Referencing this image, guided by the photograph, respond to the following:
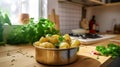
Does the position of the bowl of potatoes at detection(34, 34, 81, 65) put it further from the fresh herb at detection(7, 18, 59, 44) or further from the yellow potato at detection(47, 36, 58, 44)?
the fresh herb at detection(7, 18, 59, 44)

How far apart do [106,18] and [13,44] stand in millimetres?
1770

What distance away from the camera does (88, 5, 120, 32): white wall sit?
7.56 ft

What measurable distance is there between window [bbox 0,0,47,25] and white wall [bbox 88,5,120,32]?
42.5 inches

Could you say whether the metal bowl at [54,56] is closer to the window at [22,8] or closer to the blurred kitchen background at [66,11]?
the blurred kitchen background at [66,11]

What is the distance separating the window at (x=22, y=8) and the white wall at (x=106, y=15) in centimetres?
108

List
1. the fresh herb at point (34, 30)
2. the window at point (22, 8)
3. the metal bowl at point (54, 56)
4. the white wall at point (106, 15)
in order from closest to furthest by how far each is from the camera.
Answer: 1. the metal bowl at point (54, 56)
2. the fresh herb at point (34, 30)
3. the window at point (22, 8)
4. the white wall at point (106, 15)

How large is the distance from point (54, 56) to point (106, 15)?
2.02 meters

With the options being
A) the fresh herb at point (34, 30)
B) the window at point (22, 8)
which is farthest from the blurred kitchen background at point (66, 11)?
the fresh herb at point (34, 30)

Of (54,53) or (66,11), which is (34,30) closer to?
(54,53)

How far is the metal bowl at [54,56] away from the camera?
1.83 ft

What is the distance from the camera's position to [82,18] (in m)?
2.18

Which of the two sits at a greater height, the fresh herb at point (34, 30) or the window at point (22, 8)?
the window at point (22, 8)

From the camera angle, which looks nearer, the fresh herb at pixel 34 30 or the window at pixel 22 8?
the fresh herb at pixel 34 30

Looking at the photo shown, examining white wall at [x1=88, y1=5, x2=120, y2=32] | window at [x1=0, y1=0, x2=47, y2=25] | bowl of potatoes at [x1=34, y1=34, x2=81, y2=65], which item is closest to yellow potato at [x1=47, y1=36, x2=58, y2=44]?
bowl of potatoes at [x1=34, y1=34, x2=81, y2=65]
